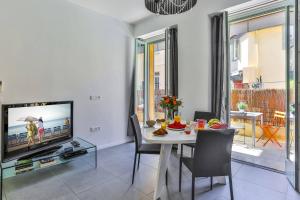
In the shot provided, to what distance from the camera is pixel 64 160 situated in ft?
8.65

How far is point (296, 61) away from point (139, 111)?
325cm

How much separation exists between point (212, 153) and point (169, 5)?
1779 mm

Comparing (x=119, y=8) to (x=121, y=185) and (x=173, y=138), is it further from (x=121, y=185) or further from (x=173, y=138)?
(x=121, y=185)

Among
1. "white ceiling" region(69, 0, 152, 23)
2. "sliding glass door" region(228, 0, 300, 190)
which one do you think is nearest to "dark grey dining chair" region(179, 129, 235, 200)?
"sliding glass door" region(228, 0, 300, 190)

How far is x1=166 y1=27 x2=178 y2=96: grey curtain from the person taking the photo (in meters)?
3.65

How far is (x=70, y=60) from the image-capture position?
329 centimetres

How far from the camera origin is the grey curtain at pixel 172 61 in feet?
12.0

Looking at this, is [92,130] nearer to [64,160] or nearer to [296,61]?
[64,160]

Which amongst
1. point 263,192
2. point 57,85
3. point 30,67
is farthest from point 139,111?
point 263,192

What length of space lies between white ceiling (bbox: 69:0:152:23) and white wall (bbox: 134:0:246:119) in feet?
2.14

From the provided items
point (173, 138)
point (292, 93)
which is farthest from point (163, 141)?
point (292, 93)

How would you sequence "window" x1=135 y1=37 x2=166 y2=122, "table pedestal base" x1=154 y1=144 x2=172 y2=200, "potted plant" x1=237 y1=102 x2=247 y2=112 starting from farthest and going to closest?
"window" x1=135 y1=37 x2=166 y2=122, "potted plant" x1=237 y1=102 x2=247 y2=112, "table pedestal base" x1=154 y1=144 x2=172 y2=200

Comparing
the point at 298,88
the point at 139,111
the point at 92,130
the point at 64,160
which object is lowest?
the point at 64,160

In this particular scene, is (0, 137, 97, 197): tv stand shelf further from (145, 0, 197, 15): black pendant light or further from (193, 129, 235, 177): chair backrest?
(145, 0, 197, 15): black pendant light
